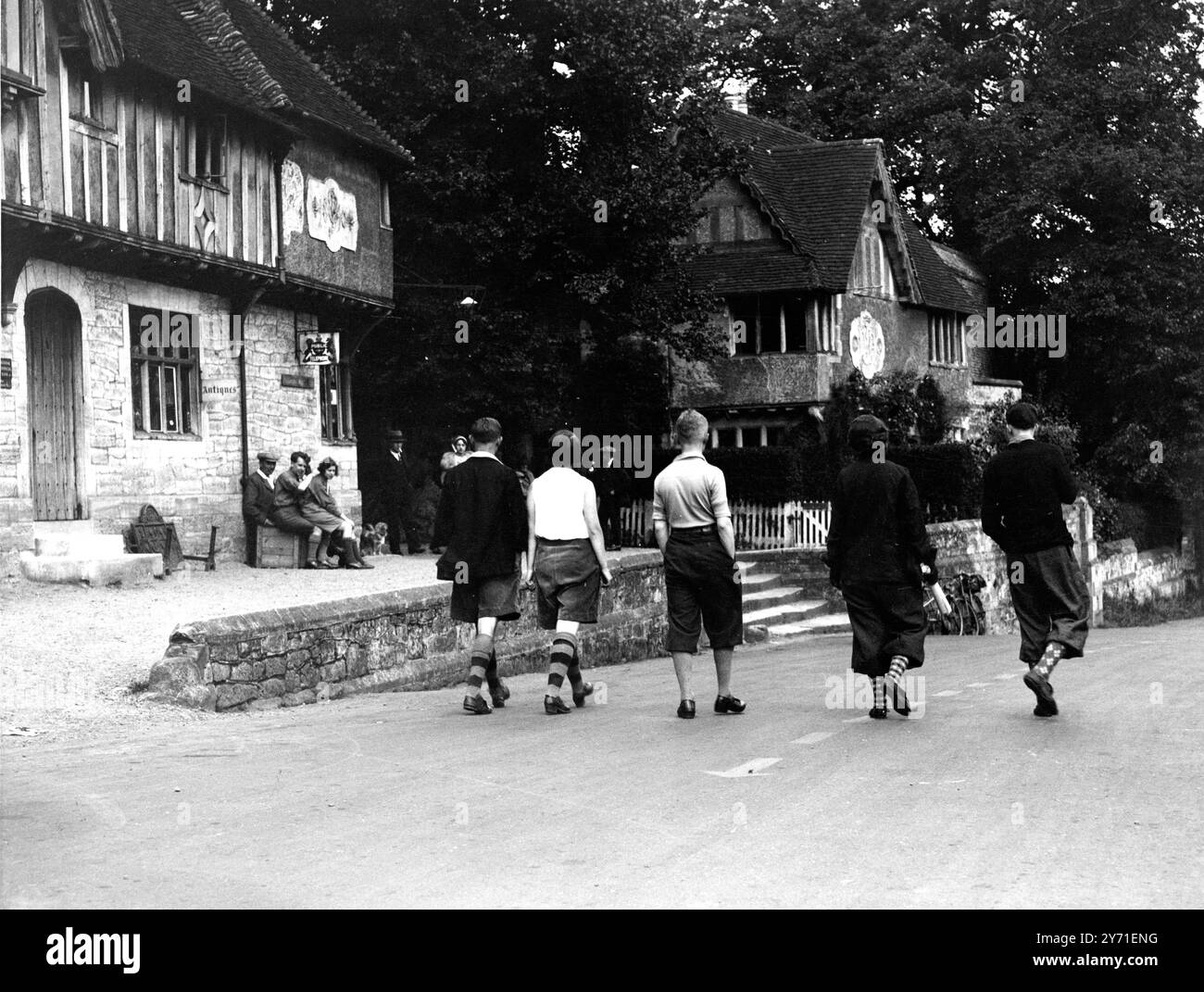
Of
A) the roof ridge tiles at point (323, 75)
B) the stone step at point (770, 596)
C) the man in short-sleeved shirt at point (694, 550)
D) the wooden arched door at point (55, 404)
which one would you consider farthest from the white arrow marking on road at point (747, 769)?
the roof ridge tiles at point (323, 75)

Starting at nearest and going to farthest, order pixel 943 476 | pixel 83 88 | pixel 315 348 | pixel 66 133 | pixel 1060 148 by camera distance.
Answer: pixel 66 133 < pixel 83 88 < pixel 315 348 < pixel 943 476 < pixel 1060 148

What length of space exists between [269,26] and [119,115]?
28.6 ft

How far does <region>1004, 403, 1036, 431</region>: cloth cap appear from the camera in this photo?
36.9ft

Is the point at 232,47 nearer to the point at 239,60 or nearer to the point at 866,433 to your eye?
the point at 239,60

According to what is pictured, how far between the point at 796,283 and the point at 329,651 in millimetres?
27085

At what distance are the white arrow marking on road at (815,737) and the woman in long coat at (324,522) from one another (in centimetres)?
1385

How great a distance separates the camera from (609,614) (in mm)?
19312

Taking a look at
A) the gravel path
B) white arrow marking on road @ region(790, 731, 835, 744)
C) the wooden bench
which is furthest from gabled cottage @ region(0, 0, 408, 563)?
white arrow marking on road @ region(790, 731, 835, 744)

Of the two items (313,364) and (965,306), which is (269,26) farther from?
(965,306)

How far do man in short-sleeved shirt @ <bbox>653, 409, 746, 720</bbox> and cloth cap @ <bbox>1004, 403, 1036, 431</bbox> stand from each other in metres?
2.10

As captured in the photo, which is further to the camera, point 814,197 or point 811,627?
point 814,197

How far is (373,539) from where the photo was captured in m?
28.0

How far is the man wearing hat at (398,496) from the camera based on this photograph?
94.1ft

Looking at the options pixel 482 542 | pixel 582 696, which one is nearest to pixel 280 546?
pixel 582 696
